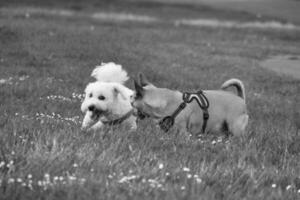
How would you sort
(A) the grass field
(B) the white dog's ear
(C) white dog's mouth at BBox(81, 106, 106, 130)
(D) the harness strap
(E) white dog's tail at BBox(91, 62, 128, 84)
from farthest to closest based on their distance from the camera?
(E) white dog's tail at BBox(91, 62, 128, 84)
(B) the white dog's ear
(C) white dog's mouth at BBox(81, 106, 106, 130)
(D) the harness strap
(A) the grass field

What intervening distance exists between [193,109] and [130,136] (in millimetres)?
1634

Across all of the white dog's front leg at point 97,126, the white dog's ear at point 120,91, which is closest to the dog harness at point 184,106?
the white dog's front leg at point 97,126

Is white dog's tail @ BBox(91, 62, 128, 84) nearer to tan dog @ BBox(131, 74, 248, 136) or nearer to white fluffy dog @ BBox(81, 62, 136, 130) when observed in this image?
white fluffy dog @ BBox(81, 62, 136, 130)

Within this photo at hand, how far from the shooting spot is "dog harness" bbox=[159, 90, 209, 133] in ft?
24.4

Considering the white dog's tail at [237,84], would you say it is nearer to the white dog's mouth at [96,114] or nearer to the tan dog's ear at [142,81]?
the tan dog's ear at [142,81]

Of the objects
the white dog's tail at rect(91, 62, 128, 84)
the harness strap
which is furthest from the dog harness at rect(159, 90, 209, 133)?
the white dog's tail at rect(91, 62, 128, 84)

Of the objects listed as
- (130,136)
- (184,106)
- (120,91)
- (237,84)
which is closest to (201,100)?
(184,106)

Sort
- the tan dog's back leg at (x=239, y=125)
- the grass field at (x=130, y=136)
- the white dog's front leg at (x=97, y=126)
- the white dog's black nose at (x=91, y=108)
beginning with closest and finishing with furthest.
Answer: the grass field at (x=130, y=136)
the white dog's front leg at (x=97, y=126)
the tan dog's back leg at (x=239, y=125)
the white dog's black nose at (x=91, y=108)

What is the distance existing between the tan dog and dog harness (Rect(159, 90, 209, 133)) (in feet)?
0.12

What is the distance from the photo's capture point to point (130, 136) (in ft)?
20.5

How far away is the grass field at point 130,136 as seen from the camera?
163 inches

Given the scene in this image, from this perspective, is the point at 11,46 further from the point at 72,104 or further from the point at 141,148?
the point at 141,148

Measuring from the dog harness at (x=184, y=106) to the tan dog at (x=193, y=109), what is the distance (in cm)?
4

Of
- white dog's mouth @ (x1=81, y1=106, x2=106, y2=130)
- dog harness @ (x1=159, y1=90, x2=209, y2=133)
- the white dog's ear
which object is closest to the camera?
dog harness @ (x1=159, y1=90, x2=209, y2=133)
